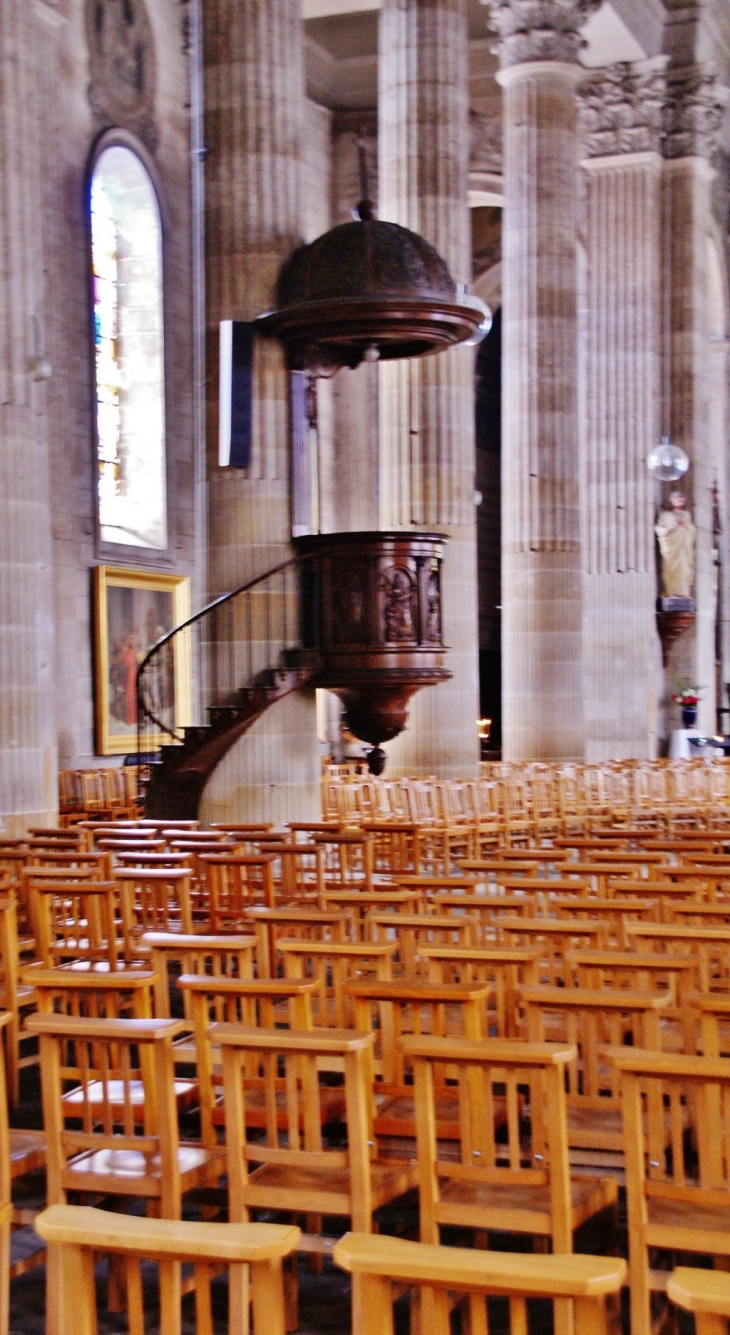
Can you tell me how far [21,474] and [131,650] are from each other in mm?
9618

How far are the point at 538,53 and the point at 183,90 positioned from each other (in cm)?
547

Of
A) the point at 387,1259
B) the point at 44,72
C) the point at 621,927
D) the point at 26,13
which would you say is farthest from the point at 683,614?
the point at 387,1259

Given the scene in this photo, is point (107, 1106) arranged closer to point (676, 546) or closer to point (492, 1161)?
point (492, 1161)

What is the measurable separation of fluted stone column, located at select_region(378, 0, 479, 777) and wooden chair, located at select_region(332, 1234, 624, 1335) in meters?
15.7

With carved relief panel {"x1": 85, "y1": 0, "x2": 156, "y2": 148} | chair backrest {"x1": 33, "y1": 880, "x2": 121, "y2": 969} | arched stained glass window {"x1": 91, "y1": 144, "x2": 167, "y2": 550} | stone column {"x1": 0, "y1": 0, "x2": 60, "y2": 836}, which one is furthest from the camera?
arched stained glass window {"x1": 91, "y1": 144, "x2": 167, "y2": 550}

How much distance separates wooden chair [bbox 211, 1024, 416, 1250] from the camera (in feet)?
12.1

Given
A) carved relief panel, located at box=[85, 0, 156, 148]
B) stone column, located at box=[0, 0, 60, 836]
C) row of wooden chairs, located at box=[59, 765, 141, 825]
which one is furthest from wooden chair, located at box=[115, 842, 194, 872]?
carved relief panel, located at box=[85, 0, 156, 148]

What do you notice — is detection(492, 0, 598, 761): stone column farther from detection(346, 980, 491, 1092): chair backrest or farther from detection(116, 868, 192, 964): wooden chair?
detection(346, 980, 491, 1092): chair backrest

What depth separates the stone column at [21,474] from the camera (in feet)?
40.5

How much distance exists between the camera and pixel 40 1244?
495cm

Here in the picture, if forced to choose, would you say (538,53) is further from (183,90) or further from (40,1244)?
(40,1244)

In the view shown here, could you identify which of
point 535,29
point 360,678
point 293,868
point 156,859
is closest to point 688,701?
point 535,29

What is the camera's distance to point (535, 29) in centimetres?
2177

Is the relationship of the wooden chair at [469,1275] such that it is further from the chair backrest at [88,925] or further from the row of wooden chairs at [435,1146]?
the chair backrest at [88,925]
